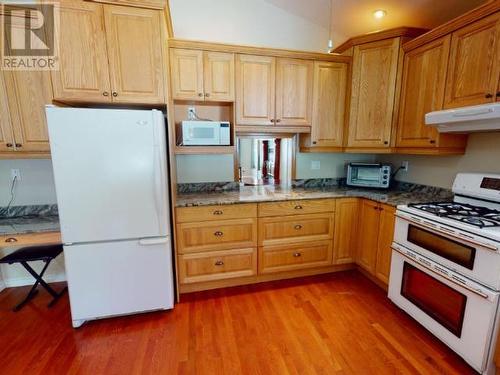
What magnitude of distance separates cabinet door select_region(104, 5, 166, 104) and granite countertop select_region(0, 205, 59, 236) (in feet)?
3.90

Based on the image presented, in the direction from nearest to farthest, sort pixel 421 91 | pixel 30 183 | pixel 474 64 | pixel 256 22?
pixel 474 64
pixel 421 91
pixel 30 183
pixel 256 22

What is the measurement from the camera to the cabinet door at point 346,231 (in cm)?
252

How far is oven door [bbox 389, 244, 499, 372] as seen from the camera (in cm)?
139

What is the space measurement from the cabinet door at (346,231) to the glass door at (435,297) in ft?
2.20

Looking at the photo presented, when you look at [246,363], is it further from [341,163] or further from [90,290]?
[341,163]

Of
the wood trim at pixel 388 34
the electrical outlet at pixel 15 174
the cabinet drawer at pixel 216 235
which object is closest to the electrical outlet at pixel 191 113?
the cabinet drawer at pixel 216 235

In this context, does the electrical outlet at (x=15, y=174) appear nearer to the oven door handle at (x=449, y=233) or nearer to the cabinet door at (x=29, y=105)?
the cabinet door at (x=29, y=105)

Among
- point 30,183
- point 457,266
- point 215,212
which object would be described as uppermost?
point 30,183

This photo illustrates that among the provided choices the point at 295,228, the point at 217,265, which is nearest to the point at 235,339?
the point at 217,265

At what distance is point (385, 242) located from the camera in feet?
7.34

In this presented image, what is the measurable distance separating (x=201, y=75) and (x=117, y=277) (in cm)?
188

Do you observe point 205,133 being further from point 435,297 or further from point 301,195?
point 435,297

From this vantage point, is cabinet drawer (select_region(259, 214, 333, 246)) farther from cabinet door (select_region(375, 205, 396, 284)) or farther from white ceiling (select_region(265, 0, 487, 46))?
white ceiling (select_region(265, 0, 487, 46))

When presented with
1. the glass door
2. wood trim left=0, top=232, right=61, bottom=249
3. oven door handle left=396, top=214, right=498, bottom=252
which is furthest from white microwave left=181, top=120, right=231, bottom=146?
the glass door
